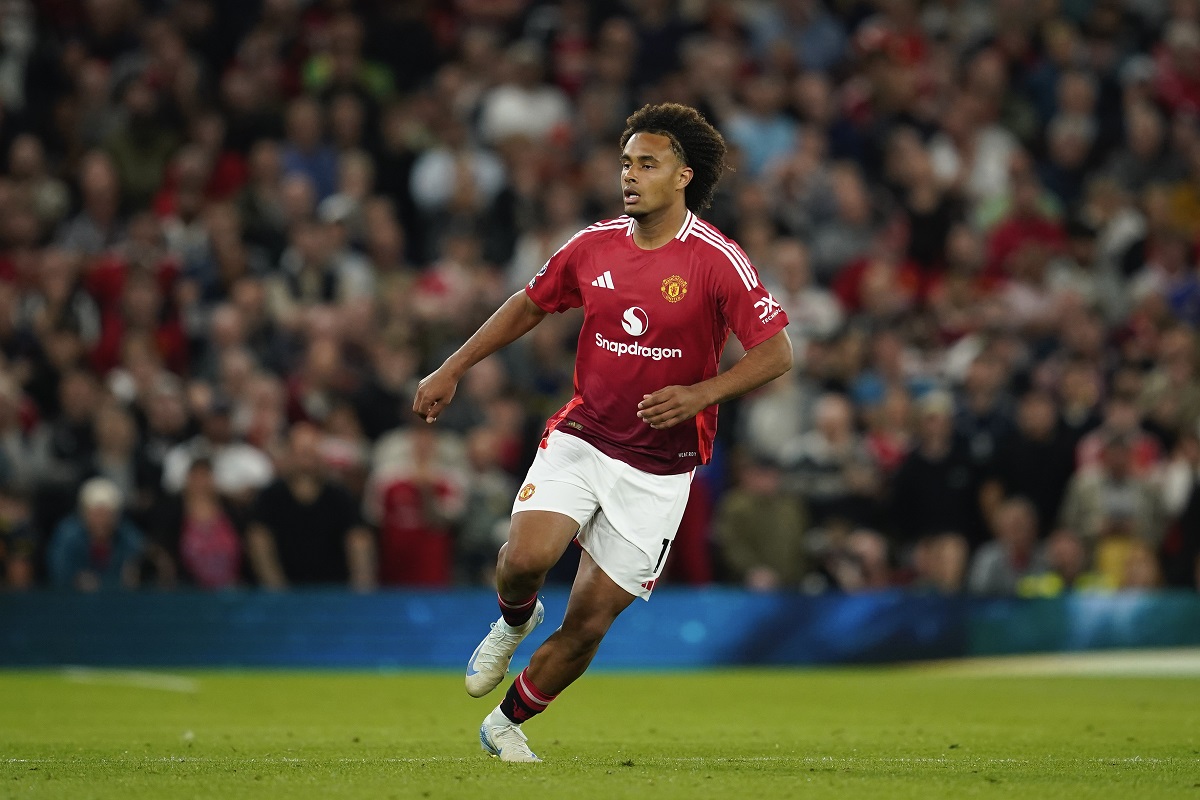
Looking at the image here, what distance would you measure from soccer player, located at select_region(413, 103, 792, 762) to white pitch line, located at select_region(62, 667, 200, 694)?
19.7ft

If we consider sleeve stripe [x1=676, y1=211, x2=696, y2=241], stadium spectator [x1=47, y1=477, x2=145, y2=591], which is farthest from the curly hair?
A: stadium spectator [x1=47, y1=477, x2=145, y2=591]

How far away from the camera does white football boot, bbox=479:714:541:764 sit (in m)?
8.05

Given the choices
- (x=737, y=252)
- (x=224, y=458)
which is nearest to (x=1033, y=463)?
(x=224, y=458)

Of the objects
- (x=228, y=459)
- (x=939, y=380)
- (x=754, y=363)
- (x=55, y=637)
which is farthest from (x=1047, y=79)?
(x=754, y=363)

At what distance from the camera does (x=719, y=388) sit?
779cm

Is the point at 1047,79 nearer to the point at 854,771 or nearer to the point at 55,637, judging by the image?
the point at 55,637

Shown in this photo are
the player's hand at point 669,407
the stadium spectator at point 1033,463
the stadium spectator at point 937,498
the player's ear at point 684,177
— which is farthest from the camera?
the stadium spectator at point 1033,463

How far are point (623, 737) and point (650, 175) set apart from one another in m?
3.25

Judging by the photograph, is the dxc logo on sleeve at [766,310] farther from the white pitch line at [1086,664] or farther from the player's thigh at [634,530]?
the white pitch line at [1086,664]

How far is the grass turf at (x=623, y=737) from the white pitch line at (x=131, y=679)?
0.06 m

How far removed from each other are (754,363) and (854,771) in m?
1.80

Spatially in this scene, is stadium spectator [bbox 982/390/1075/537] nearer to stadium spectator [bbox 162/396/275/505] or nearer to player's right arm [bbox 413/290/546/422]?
stadium spectator [bbox 162/396/275/505]

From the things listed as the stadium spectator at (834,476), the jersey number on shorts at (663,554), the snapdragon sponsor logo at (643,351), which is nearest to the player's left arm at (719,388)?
the snapdragon sponsor logo at (643,351)

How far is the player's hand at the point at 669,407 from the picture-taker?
25.1ft
